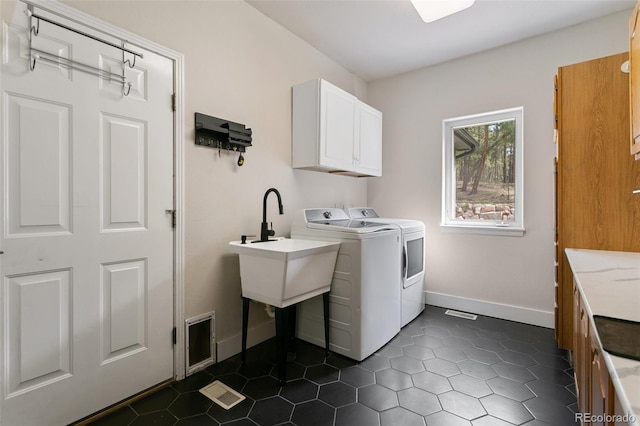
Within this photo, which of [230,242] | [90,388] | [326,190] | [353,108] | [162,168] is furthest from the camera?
[326,190]


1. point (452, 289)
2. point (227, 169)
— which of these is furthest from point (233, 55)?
point (452, 289)

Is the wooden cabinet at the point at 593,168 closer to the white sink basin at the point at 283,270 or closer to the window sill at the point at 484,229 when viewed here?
the window sill at the point at 484,229

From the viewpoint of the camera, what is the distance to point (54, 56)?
1.49 m

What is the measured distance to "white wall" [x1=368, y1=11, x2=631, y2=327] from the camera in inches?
112

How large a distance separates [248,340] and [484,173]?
2882mm

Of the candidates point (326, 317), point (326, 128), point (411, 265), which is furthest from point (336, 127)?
point (326, 317)

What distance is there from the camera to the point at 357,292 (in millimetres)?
2254

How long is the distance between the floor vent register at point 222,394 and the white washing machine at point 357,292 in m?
0.81

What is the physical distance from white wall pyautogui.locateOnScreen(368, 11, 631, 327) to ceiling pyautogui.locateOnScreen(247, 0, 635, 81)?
0.17 metres

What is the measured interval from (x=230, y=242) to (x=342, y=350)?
1176mm

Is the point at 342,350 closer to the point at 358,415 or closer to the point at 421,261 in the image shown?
the point at 358,415

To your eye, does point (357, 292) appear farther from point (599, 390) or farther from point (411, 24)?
point (411, 24)

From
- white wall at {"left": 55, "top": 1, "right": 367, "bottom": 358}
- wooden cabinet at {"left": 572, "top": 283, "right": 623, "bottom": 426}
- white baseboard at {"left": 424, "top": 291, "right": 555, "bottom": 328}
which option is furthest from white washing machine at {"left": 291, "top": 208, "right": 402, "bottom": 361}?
wooden cabinet at {"left": 572, "top": 283, "right": 623, "bottom": 426}

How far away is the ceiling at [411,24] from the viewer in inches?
96.0
